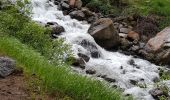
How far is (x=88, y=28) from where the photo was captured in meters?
23.4

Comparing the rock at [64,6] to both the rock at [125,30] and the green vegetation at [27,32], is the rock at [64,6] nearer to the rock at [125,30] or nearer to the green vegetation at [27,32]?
the rock at [125,30]

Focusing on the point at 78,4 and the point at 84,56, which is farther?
the point at 78,4

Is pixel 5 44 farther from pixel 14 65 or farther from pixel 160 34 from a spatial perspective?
pixel 160 34

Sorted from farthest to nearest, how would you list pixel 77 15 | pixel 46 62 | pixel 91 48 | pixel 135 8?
pixel 135 8
pixel 77 15
pixel 91 48
pixel 46 62

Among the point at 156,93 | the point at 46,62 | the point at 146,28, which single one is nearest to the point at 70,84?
the point at 46,62

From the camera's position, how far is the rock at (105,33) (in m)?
22.1

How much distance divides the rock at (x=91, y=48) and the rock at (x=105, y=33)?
0.65m

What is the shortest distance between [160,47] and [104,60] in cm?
322

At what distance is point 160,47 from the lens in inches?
891

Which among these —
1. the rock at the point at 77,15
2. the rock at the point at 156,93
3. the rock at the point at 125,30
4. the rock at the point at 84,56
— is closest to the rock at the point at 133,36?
the rock at the point at 125,30

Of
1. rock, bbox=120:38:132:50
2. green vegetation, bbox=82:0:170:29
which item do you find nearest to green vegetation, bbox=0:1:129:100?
rock, bbox=120:38:132:50

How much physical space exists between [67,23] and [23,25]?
29.9ft

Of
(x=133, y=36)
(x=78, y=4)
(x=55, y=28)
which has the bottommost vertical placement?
(x=133, y=36)

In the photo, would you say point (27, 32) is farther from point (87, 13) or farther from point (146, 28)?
point (146, 28)
